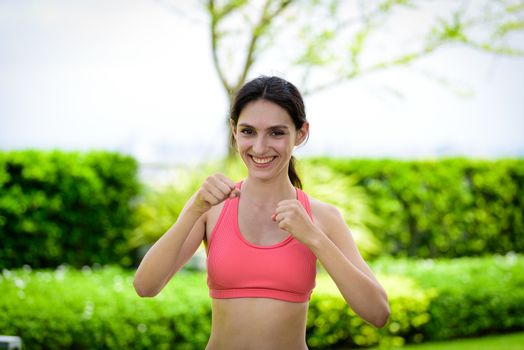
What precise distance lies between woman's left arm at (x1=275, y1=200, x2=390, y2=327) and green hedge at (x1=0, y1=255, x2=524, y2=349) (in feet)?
13.7

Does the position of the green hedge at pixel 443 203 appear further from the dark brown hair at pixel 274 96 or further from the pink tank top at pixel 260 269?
the pink tank top at pixel 260 269

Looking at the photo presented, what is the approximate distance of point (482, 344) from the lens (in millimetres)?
7348

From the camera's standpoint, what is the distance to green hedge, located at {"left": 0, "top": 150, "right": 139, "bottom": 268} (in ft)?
26.8

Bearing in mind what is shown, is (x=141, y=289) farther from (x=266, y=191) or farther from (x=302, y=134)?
(x=302, y=134)

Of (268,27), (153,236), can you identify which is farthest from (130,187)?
(268,27)

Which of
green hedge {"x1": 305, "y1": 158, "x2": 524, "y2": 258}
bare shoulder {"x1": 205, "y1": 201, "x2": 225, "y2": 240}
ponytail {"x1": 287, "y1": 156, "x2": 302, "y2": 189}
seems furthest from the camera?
green hedge {"x1": 305, "y1": 158, "x2": 524, "y2": 258}

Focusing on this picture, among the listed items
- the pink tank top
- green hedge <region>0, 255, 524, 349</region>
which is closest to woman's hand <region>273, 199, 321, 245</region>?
the pink tank top

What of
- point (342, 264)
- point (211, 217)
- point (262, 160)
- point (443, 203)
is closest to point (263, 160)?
point (262, 160)

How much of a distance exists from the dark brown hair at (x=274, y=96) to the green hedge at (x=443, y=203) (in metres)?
8.12

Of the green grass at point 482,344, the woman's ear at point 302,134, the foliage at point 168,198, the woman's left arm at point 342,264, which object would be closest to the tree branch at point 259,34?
the foliage at point 168,198

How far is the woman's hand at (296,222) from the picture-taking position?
2.00m

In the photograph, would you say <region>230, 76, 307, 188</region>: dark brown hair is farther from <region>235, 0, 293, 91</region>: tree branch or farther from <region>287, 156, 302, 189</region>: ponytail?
<region>235, 0, 293, 91</region>: tree branch

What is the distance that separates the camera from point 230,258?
2117mm

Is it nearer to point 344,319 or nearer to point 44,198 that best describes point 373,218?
point 344,319
